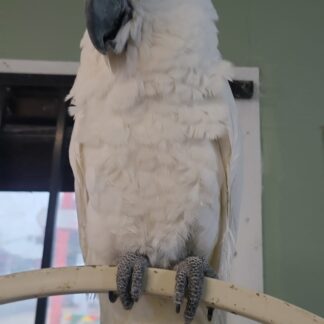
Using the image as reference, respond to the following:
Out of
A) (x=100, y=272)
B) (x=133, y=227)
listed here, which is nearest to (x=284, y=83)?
(x=133, y=227)

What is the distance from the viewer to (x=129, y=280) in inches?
39.9

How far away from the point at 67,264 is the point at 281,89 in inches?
38.8

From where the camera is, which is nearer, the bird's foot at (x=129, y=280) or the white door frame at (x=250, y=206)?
the bird's foot at (x=129, y=280)

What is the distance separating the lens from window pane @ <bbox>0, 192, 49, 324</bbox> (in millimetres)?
1735

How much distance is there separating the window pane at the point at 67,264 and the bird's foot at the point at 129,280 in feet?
2.24

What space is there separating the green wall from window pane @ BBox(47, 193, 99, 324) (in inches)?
23.1

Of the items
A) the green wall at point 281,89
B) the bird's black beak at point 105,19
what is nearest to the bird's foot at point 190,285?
the bird's black beak at point 105,19

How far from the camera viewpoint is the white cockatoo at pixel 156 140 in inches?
43.8

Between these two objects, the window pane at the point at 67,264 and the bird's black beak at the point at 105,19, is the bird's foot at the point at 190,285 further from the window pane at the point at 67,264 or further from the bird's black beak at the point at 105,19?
the window pane at the point at 67,264

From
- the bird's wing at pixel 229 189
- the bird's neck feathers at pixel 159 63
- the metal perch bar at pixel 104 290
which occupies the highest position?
the bird's neck feathers at pixel 159 63

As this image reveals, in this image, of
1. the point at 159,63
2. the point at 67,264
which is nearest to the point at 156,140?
the point at 159,63

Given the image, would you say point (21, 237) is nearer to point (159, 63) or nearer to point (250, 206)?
point (250, 206)

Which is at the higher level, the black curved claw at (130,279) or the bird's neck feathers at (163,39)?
the bird's neck feathers at (163,39)

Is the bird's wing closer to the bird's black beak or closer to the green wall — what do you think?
the bird's black beak
